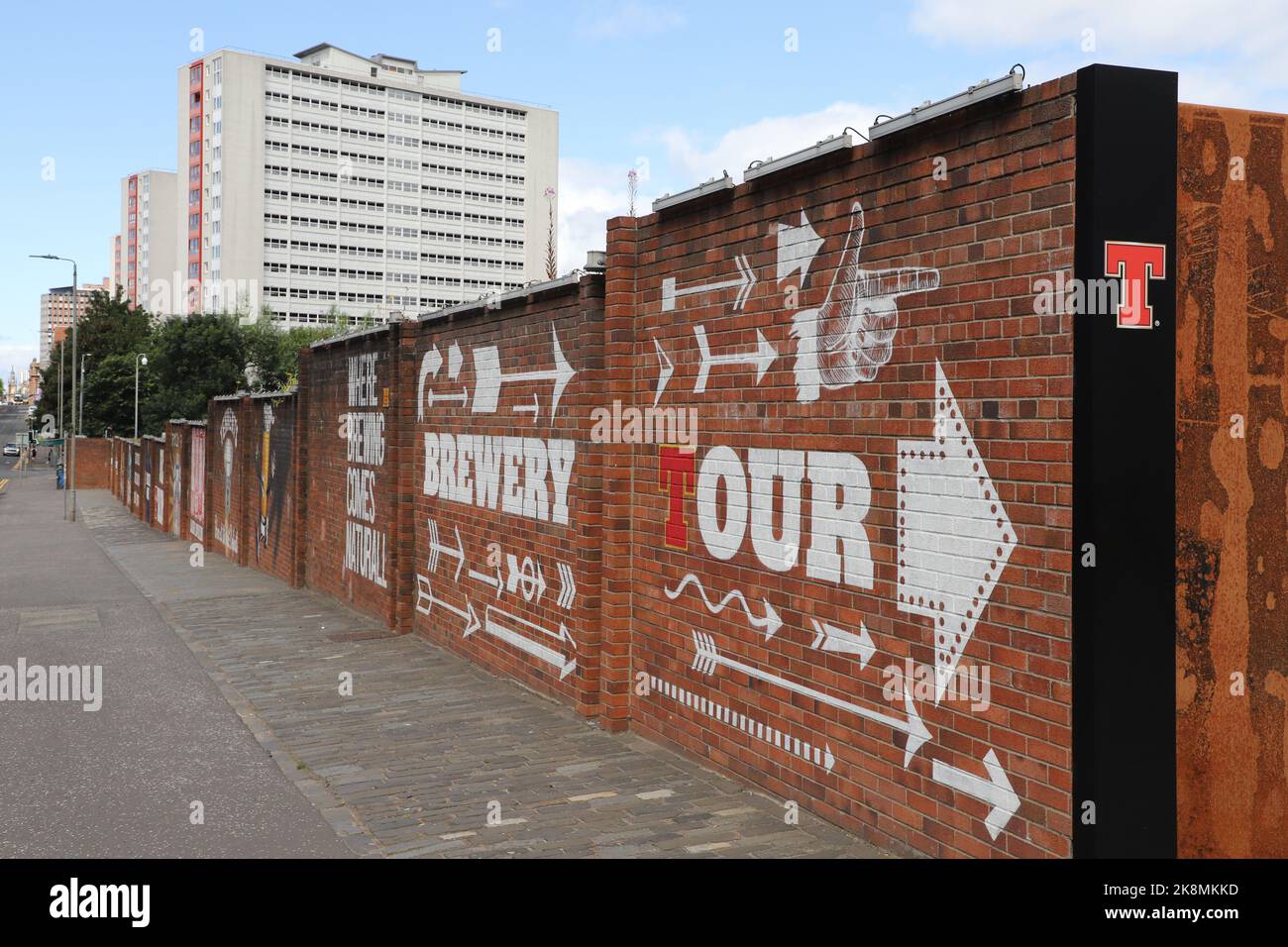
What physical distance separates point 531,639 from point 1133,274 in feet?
20.6

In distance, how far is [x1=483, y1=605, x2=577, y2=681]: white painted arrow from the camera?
891cm

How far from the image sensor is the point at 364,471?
14.2 meters

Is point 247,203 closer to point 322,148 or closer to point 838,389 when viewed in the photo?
point 322,148

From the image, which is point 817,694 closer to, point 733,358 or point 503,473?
point 733,358

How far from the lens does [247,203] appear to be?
3885 inches

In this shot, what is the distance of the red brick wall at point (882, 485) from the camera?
184 inches

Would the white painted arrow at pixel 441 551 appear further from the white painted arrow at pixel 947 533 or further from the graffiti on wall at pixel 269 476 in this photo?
the graffiti on wall at pixel 269 476

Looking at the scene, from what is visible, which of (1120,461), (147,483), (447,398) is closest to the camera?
(1120,461)

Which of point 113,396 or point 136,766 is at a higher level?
point 113,396

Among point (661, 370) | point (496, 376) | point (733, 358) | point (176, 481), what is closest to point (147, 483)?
point (176, 481)

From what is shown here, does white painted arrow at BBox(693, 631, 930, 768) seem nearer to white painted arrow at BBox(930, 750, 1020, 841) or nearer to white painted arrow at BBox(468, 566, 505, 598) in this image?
white painted arrow at BBox(930, 750, 1020, 841)

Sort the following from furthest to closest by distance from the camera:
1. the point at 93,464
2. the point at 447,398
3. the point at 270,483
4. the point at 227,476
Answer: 1. the point at 93,464
2. the point at 227,476
3. the point at 270,483
4. the point at 447,398

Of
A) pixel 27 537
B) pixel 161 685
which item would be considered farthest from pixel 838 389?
pixel 27 537

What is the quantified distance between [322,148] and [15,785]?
105 m
